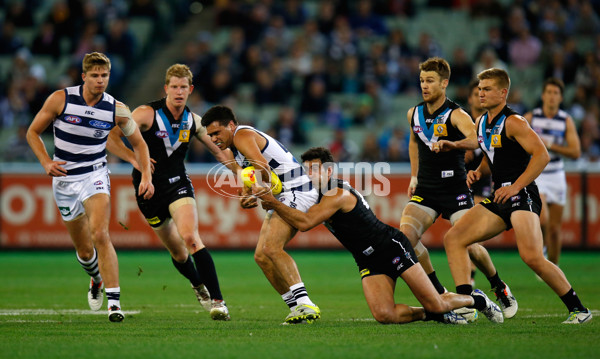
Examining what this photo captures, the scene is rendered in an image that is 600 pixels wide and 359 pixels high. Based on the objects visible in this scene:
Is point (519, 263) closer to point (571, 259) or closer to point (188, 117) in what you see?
point (571, 259)

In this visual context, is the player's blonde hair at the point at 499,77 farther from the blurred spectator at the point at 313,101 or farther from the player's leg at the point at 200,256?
the blurred spectator at the point at 313,101

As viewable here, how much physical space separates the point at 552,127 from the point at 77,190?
7266 millimetres

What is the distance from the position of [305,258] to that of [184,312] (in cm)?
793

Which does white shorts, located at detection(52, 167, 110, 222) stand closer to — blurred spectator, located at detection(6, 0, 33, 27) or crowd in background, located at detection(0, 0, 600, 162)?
crowd in background, located at detection(0, 0, 600, 162)

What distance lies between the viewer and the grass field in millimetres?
6438

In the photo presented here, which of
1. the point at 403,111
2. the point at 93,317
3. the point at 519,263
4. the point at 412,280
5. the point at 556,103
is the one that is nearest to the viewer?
the point at 412,280

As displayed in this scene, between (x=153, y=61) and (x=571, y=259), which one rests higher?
(x=153, y=61)

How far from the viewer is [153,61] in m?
24.7

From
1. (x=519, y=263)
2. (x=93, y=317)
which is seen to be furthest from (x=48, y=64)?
(x=93, y=317)

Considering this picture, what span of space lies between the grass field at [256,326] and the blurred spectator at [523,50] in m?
8.31

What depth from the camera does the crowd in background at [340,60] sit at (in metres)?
A: 20.0

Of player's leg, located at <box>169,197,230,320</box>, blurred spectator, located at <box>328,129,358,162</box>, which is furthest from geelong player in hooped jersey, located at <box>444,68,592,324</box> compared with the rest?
blurred spectator, located at <box>328,129,358,162</box>

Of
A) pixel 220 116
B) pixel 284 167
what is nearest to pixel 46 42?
pixel 220 116

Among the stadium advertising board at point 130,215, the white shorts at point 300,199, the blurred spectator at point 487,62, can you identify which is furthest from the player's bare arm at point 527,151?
the blurred spectator at point 487,62
